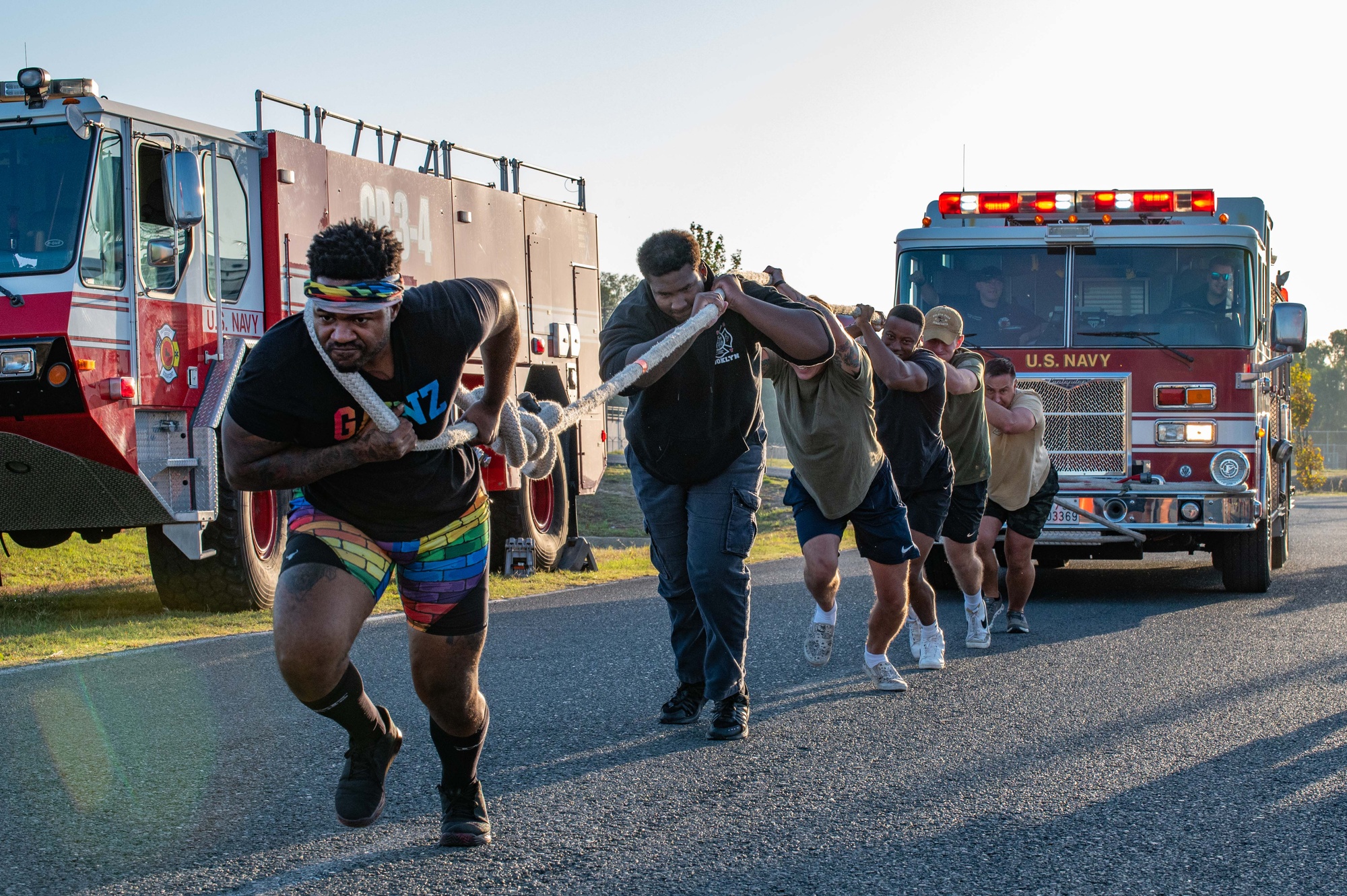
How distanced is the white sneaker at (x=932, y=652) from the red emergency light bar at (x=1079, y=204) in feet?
16.6

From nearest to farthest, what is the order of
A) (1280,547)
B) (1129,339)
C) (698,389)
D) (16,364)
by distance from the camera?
1. (698,389)
2. (16,364)
3. (1129,339)
4. (1280,547)

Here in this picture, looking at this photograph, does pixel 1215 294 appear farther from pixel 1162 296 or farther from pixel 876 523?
pixel 876 523

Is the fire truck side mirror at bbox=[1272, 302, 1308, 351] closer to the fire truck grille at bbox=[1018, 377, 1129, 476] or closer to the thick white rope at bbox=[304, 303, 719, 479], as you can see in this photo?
the fire truck grille at bbox=[1018, 377, 1129, 476]

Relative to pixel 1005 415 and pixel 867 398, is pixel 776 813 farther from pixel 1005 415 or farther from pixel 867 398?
pixel 1005 415

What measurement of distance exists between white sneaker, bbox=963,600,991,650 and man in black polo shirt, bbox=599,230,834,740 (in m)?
2.83

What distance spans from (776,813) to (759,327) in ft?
6.32

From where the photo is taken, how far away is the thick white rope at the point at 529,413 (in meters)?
3.80

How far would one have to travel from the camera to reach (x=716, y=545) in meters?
5.87

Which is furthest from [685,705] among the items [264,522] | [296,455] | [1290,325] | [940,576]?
[1290,325]

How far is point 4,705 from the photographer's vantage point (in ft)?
21.3

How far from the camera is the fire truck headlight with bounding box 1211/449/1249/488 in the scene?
11078 mm

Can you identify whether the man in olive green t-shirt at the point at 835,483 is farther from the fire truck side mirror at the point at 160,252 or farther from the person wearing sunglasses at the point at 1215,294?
the person wearing sunglasses at the point at 1215,294

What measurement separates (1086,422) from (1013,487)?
2.53 metres

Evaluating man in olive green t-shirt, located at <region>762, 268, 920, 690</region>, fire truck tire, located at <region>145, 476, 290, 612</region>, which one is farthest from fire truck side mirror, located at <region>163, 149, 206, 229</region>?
man in olive green t-shirt, located at <region>762, 268, 920, 690</region>
